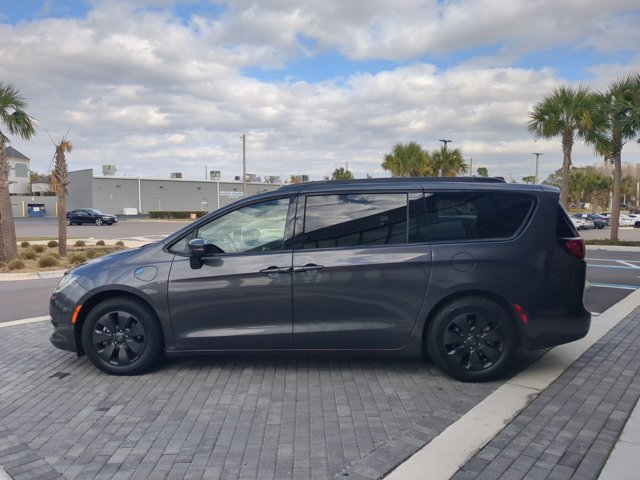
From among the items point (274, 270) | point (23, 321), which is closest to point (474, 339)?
point (274, 270)

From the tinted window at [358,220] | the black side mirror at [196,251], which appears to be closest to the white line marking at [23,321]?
the black side mirror at [196,251]

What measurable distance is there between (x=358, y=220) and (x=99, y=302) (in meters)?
2.60

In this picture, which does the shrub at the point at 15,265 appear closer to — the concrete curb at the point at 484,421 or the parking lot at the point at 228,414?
the parking lot at the point at 228,414

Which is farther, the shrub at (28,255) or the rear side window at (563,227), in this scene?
the shrub at (28,255)

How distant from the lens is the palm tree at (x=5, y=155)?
14.8 m

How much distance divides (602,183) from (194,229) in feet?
254

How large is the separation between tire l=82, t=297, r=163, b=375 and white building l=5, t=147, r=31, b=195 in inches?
3202

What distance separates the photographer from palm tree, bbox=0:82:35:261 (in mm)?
14805

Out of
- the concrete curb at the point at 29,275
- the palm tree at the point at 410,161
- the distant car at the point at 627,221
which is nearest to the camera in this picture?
the concrete curb at the point at 29,275

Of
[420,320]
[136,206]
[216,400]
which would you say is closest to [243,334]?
[216,400]

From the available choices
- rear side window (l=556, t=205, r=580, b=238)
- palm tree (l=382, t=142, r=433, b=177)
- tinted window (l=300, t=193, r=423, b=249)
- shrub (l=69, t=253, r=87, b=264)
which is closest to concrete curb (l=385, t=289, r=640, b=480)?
rear side window (l=556, t=205, r=580, b=238)

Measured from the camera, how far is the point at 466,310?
465cm

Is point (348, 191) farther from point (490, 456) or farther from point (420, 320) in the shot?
point (490, 456)

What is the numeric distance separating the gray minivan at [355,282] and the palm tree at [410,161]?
34.2 m
